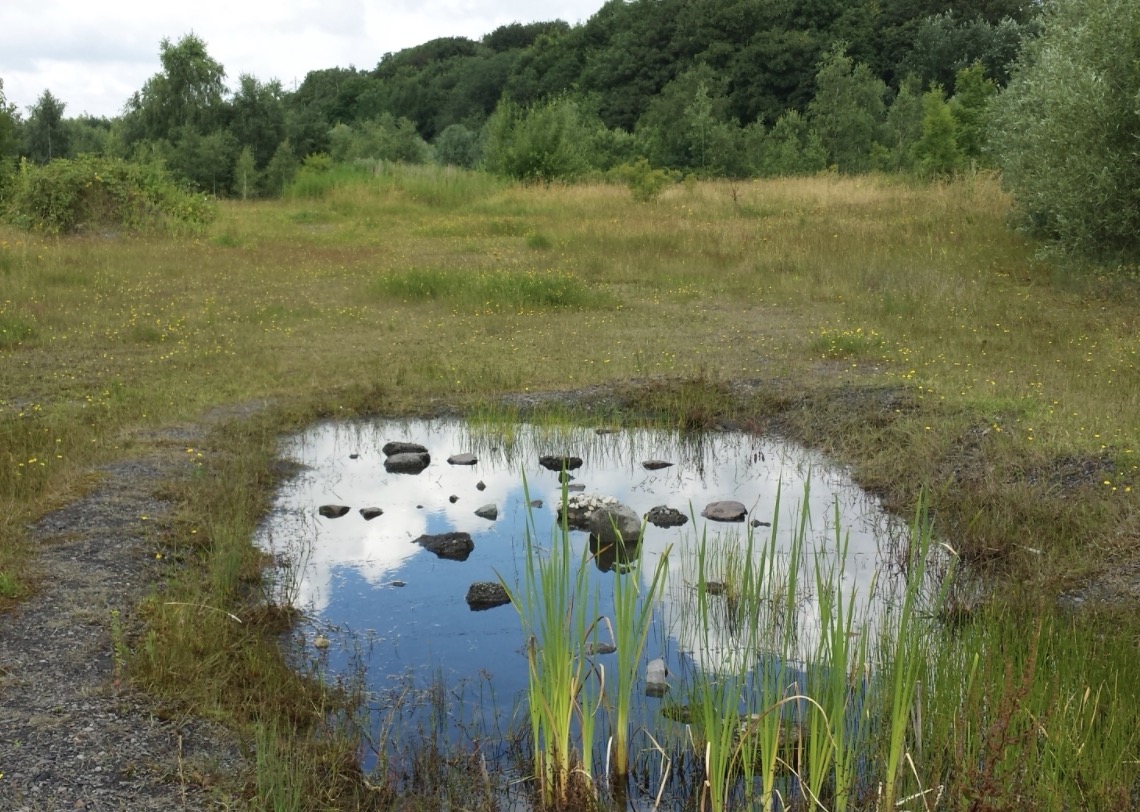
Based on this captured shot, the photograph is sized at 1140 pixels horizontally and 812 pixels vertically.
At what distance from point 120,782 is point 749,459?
225 inches

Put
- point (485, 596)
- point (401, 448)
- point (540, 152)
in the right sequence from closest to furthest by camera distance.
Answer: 1. point (485, 596)
2. point (401, 448)
3. point (540, 152)

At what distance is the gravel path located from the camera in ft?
12.1

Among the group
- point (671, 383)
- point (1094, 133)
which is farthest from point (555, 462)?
point (1094, 133)

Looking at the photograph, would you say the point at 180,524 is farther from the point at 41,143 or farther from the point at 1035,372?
the point at 41,143

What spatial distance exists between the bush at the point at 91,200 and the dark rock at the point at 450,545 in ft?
55.7

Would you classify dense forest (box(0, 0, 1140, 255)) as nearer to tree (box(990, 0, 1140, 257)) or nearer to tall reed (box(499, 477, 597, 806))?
tree (box(990, 0, 1140, 257))

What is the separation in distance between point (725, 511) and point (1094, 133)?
9216 millimetres

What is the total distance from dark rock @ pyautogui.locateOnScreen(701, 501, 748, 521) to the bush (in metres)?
17.4

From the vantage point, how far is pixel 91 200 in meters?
21.2

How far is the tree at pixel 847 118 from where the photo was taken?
40031mm

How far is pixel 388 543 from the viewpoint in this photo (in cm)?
675

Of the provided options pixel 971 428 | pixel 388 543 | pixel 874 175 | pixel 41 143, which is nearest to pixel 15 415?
pixel 388 543

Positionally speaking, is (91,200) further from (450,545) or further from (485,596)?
(485,596)

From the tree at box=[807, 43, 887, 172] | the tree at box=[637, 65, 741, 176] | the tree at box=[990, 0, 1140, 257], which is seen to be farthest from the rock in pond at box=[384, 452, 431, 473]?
the tree at box=[637, 65, 741, 176]
